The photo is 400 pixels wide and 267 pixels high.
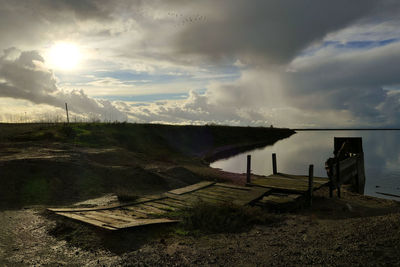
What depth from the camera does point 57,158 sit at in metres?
16.6

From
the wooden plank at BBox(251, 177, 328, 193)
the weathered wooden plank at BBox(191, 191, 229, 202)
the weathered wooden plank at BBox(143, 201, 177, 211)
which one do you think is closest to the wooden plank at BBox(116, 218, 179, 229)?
the weathered wooden plank at BBox(143, 201, 177, 211)

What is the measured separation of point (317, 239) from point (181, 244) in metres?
3.77

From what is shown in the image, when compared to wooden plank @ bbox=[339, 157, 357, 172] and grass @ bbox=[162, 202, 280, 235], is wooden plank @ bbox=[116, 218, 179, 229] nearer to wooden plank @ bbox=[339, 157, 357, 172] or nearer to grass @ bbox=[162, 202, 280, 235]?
grass @ bbox=[162, 202, 280, 235]

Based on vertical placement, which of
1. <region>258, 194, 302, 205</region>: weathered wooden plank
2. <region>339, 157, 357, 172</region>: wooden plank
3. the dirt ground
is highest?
<region>339, 157, 357, 172</region>: wooden plank

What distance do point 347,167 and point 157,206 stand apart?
15.1 metres

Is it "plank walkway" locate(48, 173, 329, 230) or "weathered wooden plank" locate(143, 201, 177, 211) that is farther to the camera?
"weathered wooden plank" locate(143, 201, 177, 211)

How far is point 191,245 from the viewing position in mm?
7188

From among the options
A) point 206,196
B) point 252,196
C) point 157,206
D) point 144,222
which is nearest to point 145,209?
point 157,206

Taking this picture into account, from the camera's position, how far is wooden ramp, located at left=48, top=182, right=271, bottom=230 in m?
8.15

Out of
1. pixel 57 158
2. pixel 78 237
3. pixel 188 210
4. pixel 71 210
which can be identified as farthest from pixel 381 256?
pixel 57 158

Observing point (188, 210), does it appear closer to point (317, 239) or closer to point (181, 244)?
point (181, 244)

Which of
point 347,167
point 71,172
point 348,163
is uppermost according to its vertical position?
point 348,163

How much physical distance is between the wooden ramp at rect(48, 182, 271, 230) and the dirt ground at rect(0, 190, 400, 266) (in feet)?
0.93

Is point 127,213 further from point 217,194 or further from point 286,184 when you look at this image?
point 286,184
